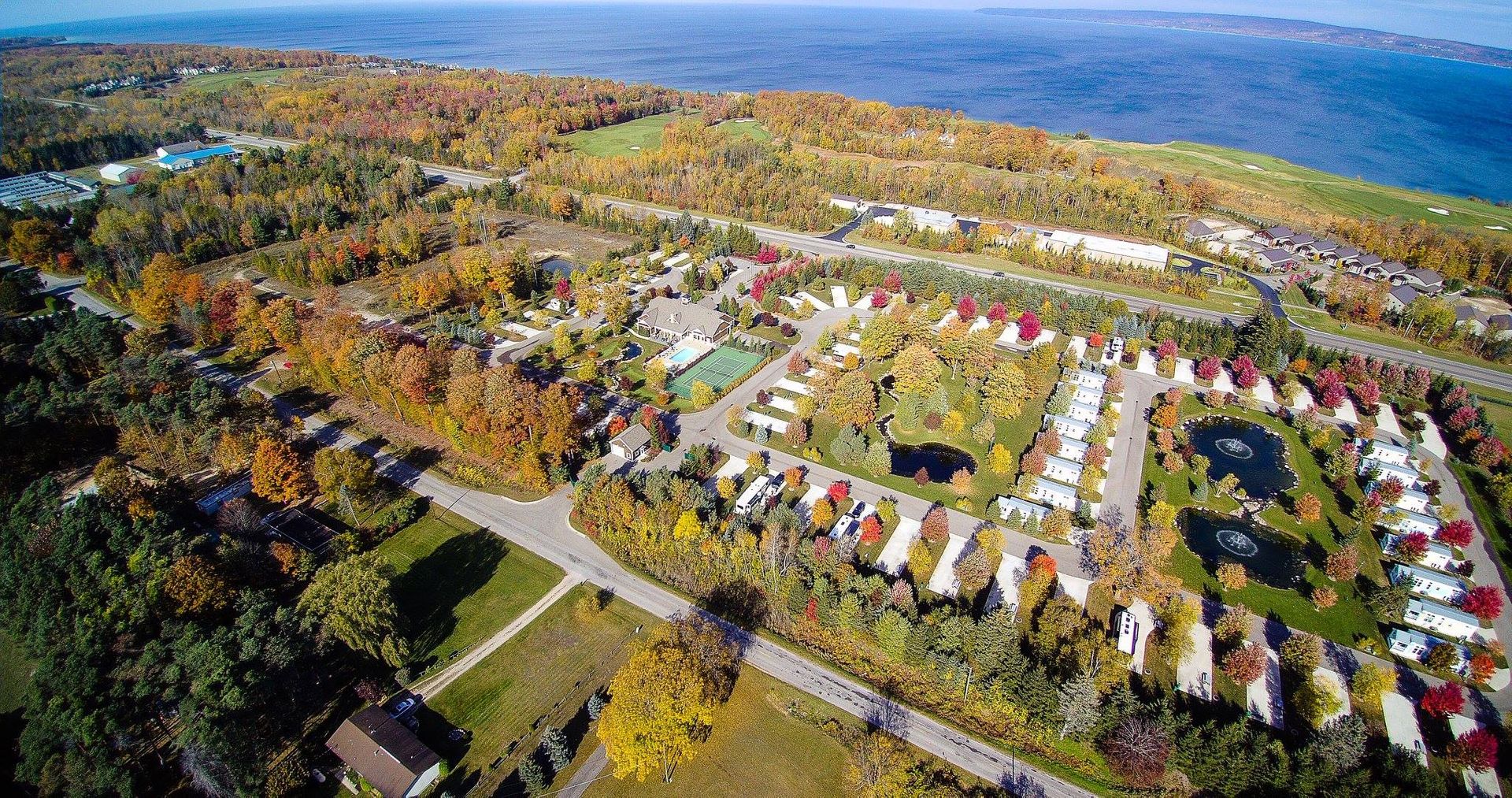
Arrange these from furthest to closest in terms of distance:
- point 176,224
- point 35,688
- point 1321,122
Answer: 1. point 1321,122
2. point 176,224
3. point 35,688

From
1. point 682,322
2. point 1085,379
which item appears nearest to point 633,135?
point 682,322

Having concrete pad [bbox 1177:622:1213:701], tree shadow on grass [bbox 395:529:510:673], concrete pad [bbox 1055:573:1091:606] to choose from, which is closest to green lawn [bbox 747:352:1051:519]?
concrete pad [bbox 1055:573:1091:606]

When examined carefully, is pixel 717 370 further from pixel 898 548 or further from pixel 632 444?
pixel 898 548

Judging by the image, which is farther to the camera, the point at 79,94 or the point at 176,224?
the point at 79,94

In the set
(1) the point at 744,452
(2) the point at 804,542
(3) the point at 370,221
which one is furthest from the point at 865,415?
(3) the point at 370,221

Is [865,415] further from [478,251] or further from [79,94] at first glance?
[79,94]

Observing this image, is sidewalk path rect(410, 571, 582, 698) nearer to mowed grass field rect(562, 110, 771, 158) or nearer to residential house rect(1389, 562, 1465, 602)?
residential house rect(1389, 562, 1465, 602)
